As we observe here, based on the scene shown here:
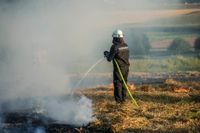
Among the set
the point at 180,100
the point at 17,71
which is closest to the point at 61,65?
the point at 17,71

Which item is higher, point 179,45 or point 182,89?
point 179,45

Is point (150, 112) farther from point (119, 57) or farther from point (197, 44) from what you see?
point (197, 44)

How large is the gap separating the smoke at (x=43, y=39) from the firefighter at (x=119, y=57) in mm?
958

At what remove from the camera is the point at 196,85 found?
→ 17.1 metres

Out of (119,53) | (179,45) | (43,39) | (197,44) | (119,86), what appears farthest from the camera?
(179,45)

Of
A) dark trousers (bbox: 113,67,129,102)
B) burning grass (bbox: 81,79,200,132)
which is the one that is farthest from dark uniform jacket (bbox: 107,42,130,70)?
burning grass (bbox: 81,79,200,132)

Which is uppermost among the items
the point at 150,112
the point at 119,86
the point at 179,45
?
the point at 119,86

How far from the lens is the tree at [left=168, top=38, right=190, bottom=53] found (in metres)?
31.9

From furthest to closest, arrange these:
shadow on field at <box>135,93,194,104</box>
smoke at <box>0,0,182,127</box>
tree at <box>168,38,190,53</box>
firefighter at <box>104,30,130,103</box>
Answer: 1. tree at <box>168,38,190,53</box>
2. smoke at <box>0,0,182,127</box>
3. shadow on field at <box>135,93,194,104</box>
4. firefighter at <box>104,30,130,103</box>

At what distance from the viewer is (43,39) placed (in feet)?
72.3

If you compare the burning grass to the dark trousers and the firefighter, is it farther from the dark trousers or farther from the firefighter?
the firefighter

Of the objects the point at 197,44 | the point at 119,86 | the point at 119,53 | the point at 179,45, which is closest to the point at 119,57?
the point at 119,53

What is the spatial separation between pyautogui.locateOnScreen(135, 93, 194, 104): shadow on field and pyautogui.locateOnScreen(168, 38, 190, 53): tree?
56.6 ft

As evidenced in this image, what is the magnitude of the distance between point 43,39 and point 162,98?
912 cm
